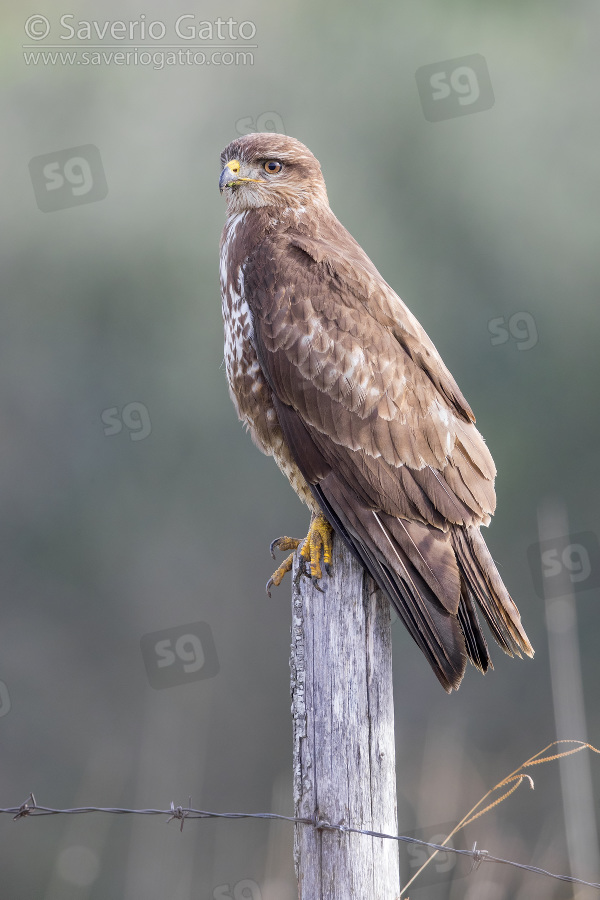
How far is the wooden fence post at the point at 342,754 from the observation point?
2.62 metres

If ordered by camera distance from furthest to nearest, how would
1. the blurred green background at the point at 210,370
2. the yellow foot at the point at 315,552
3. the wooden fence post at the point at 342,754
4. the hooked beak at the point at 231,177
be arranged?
the blurred green background at the point at 210,370 → the hooked beak at the point at 231,177 → the yellow foot at the point at 315,552 → the wooden fence post at the point at 342,754

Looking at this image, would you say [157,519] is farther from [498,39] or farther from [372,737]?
[372,737]

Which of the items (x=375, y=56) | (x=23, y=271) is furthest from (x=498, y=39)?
(x=23, y=271)

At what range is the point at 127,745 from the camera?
936 centimetres

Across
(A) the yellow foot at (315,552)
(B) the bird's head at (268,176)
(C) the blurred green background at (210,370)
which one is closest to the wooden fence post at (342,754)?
(A) the yellow foot at (315,552)

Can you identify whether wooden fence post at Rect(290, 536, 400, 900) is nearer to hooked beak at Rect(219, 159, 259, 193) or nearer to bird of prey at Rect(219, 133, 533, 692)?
bird of prey at Rect(219, 133, 533, 692)

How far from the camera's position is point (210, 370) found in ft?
31.8

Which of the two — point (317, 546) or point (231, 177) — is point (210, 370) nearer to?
point (231, 177)

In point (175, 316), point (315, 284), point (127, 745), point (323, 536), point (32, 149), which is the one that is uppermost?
point (32, 149)

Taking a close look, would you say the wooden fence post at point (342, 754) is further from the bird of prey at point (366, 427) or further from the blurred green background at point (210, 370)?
the blurred green background at point (210, 370)

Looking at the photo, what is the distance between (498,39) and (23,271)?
17.2 feet

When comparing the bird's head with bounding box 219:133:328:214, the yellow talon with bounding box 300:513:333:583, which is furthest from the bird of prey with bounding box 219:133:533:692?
the bird's head with bounding box 219:133:328:214

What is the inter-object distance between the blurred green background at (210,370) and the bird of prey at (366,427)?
5548mm

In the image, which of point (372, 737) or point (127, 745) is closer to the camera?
point (372, 737)
